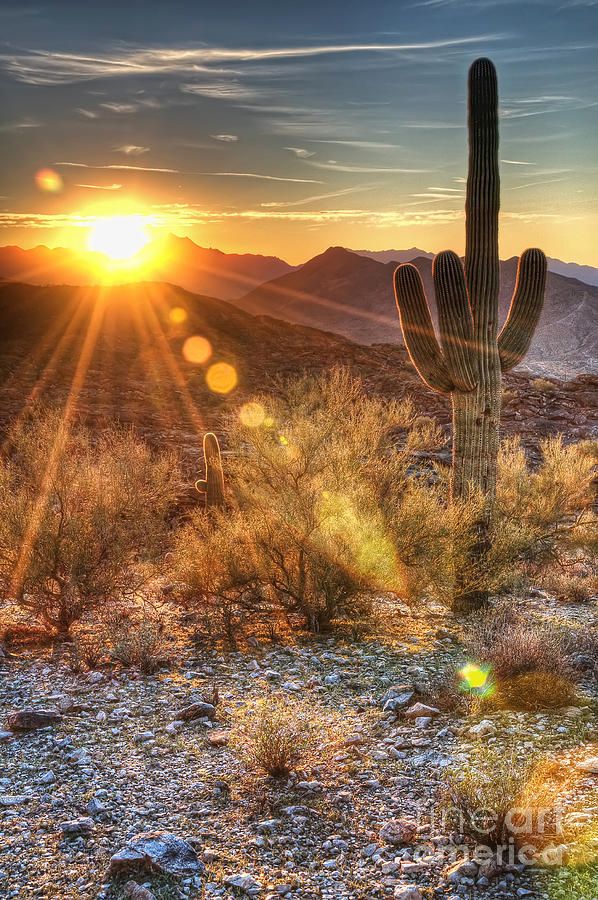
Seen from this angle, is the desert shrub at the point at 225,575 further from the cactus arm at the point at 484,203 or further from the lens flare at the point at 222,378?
the lens flare at the point at 222,378

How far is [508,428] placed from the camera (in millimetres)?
27406

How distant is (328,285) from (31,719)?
5177 inches

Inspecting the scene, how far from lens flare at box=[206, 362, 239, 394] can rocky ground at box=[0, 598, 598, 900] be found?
2658cm

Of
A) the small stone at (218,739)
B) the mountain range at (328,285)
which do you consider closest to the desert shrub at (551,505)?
the small stone at (218,739)

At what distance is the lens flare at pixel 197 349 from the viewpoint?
1631 inches

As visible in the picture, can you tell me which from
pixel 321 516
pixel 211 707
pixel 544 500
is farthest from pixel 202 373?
pixel 211 707

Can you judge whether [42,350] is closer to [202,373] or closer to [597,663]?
[202,373]

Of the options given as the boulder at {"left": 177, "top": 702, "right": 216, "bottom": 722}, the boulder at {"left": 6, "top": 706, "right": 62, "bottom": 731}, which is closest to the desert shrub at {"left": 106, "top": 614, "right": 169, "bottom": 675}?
the boulder at {"left": 177, "top": 702, "right": 216, "bottom": 722}

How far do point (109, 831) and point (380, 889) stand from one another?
79.3 inches

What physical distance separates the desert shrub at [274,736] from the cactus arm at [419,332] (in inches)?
236

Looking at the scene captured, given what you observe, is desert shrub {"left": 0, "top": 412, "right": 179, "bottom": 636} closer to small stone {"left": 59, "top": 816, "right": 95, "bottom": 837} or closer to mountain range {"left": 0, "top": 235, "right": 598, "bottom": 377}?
small stone {"left": 59, "top": 816, "right": 95, "bottom": 837}

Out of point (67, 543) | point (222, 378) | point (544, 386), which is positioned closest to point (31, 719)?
point (67, 543)

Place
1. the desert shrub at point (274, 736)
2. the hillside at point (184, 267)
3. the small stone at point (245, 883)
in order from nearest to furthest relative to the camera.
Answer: the small stone at point (245, 883), the desert shrub at point (274, 736), the hillside at point (184, 267)

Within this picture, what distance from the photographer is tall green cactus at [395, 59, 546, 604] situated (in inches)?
435
